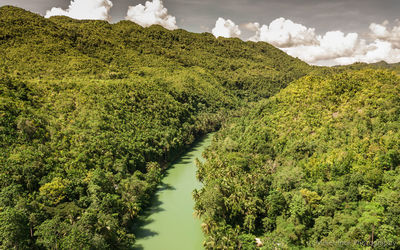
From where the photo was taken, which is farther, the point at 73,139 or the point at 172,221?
the point at 73,139

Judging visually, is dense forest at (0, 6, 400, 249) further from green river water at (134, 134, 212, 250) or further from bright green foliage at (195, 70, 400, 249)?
green river water at (134, 134, 212, 250)

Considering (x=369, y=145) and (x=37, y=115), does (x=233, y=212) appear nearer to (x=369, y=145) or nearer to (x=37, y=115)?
→ (x=369, y=145)

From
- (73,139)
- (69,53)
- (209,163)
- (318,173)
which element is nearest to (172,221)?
(209,163)

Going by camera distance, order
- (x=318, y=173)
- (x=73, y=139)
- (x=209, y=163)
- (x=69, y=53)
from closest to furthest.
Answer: (x=318, y=173) → (x=73, y=139) → (x=209, y=163) → (x=69, y=53)

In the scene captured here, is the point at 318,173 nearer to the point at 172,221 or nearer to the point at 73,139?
the point at 172,221

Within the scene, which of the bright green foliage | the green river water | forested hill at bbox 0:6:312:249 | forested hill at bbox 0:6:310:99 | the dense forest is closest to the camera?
forested hill at bbox 0:6:312:249

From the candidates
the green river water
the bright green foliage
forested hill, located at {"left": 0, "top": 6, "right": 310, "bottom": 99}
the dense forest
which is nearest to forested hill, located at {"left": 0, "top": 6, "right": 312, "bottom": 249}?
the dense forest

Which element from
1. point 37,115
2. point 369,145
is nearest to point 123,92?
point 37,115

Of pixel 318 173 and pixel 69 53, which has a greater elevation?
pixel 69 53
